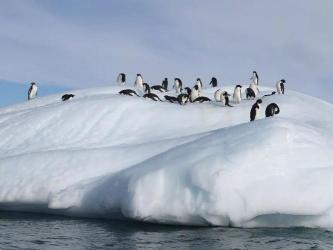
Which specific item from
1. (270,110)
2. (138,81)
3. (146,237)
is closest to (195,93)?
(270,110)

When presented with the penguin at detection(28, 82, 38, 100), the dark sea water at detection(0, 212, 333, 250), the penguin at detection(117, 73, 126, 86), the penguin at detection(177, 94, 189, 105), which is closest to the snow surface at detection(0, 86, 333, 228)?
the dark sea water at detection(0, 212, 333, 250)

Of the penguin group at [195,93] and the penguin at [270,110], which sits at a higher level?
the penguin group at [195,93]

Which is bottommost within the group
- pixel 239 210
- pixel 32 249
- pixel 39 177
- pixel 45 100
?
pixel 32 249

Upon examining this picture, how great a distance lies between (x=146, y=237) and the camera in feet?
33.9

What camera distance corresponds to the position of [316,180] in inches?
440

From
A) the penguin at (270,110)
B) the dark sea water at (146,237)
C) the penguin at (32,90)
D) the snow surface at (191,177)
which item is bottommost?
the dark sea water at (146,237)

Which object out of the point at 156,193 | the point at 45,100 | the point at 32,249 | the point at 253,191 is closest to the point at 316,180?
the point at 253,191

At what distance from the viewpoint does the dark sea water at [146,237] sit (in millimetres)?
9617

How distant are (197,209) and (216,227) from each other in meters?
0.55

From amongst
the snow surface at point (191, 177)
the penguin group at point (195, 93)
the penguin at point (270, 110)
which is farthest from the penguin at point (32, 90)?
the penguin at point (270, 110)

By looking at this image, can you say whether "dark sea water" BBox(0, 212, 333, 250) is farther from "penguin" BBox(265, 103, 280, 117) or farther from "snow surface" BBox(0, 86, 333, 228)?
"penguin" BBox(265, 103, 280, 117)

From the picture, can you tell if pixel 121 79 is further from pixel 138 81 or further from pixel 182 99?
pixel 182 99

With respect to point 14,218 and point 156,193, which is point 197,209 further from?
point 14,218

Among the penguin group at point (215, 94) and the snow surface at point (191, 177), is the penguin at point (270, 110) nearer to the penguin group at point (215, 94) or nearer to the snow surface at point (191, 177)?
the penguin group at point (215, 94)
